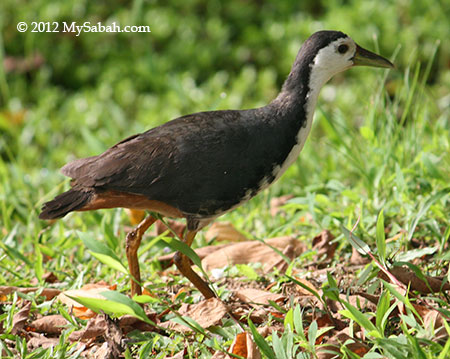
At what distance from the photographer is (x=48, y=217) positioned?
303 centimetres

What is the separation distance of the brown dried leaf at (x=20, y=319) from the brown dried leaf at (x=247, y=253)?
95 centimetres

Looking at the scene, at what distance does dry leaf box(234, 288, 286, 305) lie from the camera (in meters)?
3.07

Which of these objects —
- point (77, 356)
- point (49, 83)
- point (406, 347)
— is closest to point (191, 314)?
point (77, 356)

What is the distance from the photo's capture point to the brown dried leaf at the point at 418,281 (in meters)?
2.89

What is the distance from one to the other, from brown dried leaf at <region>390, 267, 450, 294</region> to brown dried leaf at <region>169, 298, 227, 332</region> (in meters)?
0.72

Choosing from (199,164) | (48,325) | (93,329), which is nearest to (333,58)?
(199,164)

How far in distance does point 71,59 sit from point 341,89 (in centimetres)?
270

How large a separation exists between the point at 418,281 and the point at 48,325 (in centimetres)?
157

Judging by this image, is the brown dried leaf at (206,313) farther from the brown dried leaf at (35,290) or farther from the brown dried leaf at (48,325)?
the brown dried leaf at (35,290)

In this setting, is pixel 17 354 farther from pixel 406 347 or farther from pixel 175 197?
pixel 406 347

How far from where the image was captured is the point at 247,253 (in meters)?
3.68

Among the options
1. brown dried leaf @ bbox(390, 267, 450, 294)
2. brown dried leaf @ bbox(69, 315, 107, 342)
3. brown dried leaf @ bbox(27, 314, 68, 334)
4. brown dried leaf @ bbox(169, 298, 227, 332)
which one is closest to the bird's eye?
brown dried leaf @ bbox(390, 267, 450, 294)

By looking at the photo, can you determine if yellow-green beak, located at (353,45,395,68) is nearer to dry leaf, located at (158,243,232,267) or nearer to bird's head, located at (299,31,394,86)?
bird's head, located at (299,31,394,86)

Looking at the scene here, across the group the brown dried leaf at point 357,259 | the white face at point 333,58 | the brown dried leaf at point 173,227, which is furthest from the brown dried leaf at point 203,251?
the white face at point 333,58
